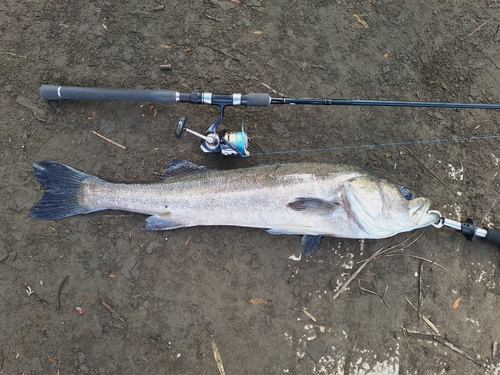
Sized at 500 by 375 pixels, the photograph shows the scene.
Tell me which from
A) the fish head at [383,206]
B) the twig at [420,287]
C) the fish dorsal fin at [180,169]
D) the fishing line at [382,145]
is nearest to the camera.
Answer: the fish head at [383,206]

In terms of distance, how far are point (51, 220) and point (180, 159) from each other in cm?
161

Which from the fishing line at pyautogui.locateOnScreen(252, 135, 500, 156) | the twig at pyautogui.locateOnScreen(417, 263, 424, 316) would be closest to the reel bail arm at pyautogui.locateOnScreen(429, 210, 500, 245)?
the twig at pyautogui.locateOnScreen(417, 263, 424, 316)

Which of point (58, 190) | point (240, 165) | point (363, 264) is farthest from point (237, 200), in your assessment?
point (58, 190)

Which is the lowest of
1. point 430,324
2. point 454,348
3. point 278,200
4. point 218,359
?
point 218,359

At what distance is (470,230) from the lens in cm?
345

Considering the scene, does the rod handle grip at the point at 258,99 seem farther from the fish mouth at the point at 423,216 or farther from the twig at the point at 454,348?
the twig at the point at 454,348

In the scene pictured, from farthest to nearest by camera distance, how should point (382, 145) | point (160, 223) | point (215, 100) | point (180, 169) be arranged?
point (382, 145) → point (180, 169) → point (160, 223) → point (215, 100)

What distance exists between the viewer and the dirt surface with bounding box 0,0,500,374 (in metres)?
3.53

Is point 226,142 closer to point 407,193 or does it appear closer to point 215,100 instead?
point 215,100

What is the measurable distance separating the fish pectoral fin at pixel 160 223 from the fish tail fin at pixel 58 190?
68 centimetres

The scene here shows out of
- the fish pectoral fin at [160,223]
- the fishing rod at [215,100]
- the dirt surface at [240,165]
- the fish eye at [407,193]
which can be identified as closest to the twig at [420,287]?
the dirt surface at [240,165]

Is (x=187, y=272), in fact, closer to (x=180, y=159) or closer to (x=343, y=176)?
(x=180, y=159)

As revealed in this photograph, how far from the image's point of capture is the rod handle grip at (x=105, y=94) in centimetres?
327

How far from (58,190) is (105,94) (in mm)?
1196
